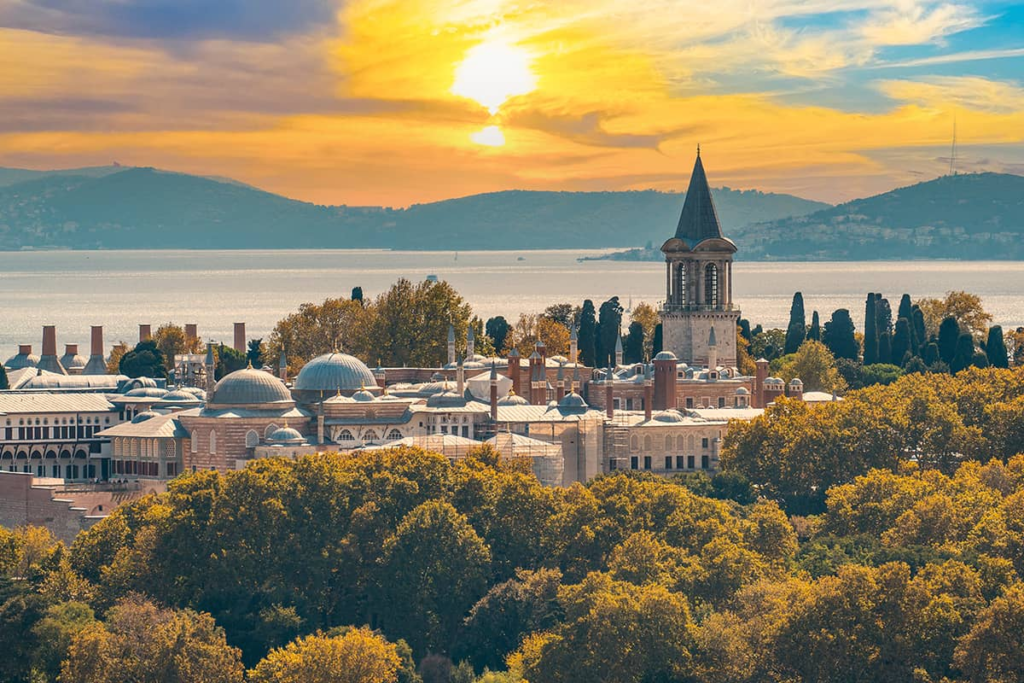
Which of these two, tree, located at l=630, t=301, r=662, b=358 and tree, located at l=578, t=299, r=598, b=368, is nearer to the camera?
tree, located at l=578, t=299, r=598, b=368

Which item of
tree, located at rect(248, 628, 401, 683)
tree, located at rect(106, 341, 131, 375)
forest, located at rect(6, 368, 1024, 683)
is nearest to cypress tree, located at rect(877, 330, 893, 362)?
tree, located at rect(106, 341, 131, 375)

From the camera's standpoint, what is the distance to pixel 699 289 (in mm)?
102000

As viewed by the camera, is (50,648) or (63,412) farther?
(63,412)

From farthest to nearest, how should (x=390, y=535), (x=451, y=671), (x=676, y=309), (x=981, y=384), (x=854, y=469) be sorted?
(x=676, y=309), (x=981, y=384), (x=854, y=469), (x=390, y=535), (x=451, y=671)

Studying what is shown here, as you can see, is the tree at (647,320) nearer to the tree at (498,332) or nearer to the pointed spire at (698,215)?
the tree at (498,332)

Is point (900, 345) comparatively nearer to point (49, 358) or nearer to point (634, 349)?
point (634, 349)

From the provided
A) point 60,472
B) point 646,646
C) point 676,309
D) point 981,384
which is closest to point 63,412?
point 60,472

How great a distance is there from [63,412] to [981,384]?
3510cm

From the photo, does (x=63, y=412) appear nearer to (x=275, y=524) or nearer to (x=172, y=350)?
(x=275, y=524)

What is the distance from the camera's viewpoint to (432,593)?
199 feet

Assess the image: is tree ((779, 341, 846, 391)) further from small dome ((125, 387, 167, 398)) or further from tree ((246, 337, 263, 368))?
small dome ((125, 387, 167, 398))

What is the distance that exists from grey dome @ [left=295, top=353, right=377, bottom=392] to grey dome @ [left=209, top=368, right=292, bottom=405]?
3.01 m

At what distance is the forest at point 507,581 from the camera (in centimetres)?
5288

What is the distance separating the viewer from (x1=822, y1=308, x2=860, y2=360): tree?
390 ft
